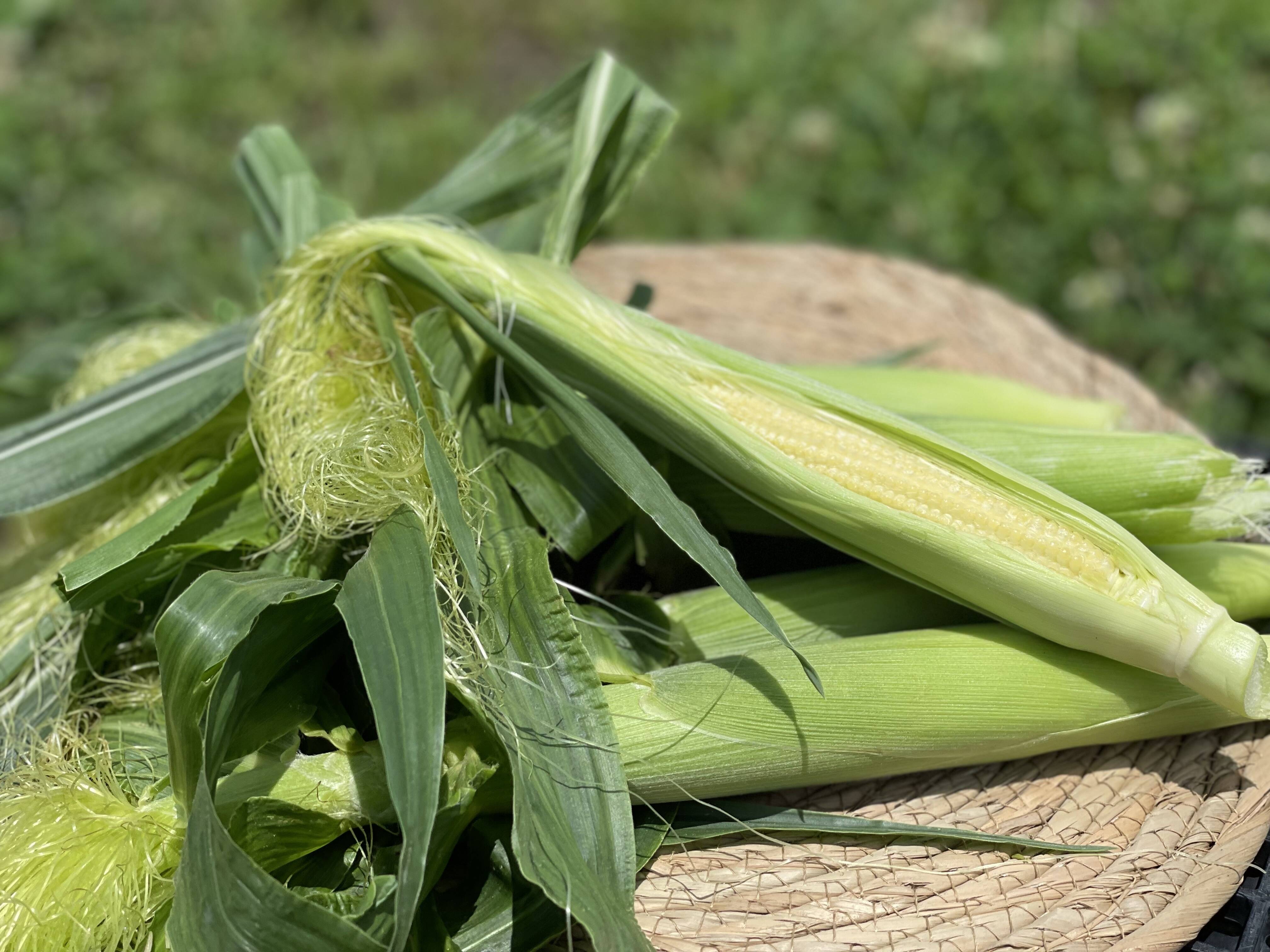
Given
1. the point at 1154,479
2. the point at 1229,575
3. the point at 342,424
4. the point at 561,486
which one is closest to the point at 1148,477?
the point at 1154,479

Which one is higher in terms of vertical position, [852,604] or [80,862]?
[852,604]

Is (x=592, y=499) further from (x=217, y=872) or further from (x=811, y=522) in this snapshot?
(x=217, y=872)

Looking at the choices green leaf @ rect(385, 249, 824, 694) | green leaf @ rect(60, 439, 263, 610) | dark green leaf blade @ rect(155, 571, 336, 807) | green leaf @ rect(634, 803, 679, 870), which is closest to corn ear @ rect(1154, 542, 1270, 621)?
green leaf @ rect(385, 249, 824, 694)

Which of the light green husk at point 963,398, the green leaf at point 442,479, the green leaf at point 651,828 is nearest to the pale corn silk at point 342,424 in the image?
the green leaf at point 442,479

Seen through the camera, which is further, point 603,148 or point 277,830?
point 603,148

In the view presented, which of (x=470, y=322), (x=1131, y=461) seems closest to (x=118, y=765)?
(x=470, y=322)

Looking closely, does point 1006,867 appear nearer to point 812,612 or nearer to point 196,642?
point 812,612
